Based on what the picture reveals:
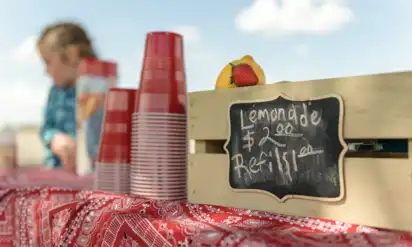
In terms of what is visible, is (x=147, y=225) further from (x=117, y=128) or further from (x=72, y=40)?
(x=72, y=40)

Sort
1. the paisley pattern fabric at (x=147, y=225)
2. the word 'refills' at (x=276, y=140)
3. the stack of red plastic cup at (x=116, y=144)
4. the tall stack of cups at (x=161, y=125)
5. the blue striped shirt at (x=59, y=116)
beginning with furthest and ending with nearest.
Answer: the blue striped shirt at (x=59, y=116) < the stack of red plastic cup at (x=116, y=144) < the tall stack of cups at (x=161, y=125) < the word 'refills' at (x=276, y=140) < the paisley pattern fabric at (x=147, y=225)

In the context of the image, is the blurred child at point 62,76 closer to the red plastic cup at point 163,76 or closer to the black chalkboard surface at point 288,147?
the red plastic cup at point 163,76

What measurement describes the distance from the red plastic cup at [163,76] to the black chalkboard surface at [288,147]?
18cm

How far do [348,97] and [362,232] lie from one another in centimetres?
20

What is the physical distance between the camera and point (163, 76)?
38.2 inches

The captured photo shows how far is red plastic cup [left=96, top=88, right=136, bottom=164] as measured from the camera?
3.39 ft

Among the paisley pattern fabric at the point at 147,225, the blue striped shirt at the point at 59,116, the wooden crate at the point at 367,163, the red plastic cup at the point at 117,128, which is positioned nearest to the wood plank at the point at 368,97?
the wooden crate at the point at 367,163

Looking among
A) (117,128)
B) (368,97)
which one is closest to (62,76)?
(117,128)

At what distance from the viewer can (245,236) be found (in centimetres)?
62

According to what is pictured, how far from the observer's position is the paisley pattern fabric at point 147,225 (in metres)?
0.61

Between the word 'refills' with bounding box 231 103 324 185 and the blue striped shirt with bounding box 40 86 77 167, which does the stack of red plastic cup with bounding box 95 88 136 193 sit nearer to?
the word 'refills' with bounding box 231 103 324 185

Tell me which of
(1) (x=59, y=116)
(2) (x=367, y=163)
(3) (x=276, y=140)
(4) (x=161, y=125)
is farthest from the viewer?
(1) (x=59, y=116)

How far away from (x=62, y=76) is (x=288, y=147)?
1366 mm

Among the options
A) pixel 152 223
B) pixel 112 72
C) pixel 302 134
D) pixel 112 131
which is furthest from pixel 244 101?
pixel 112 72
